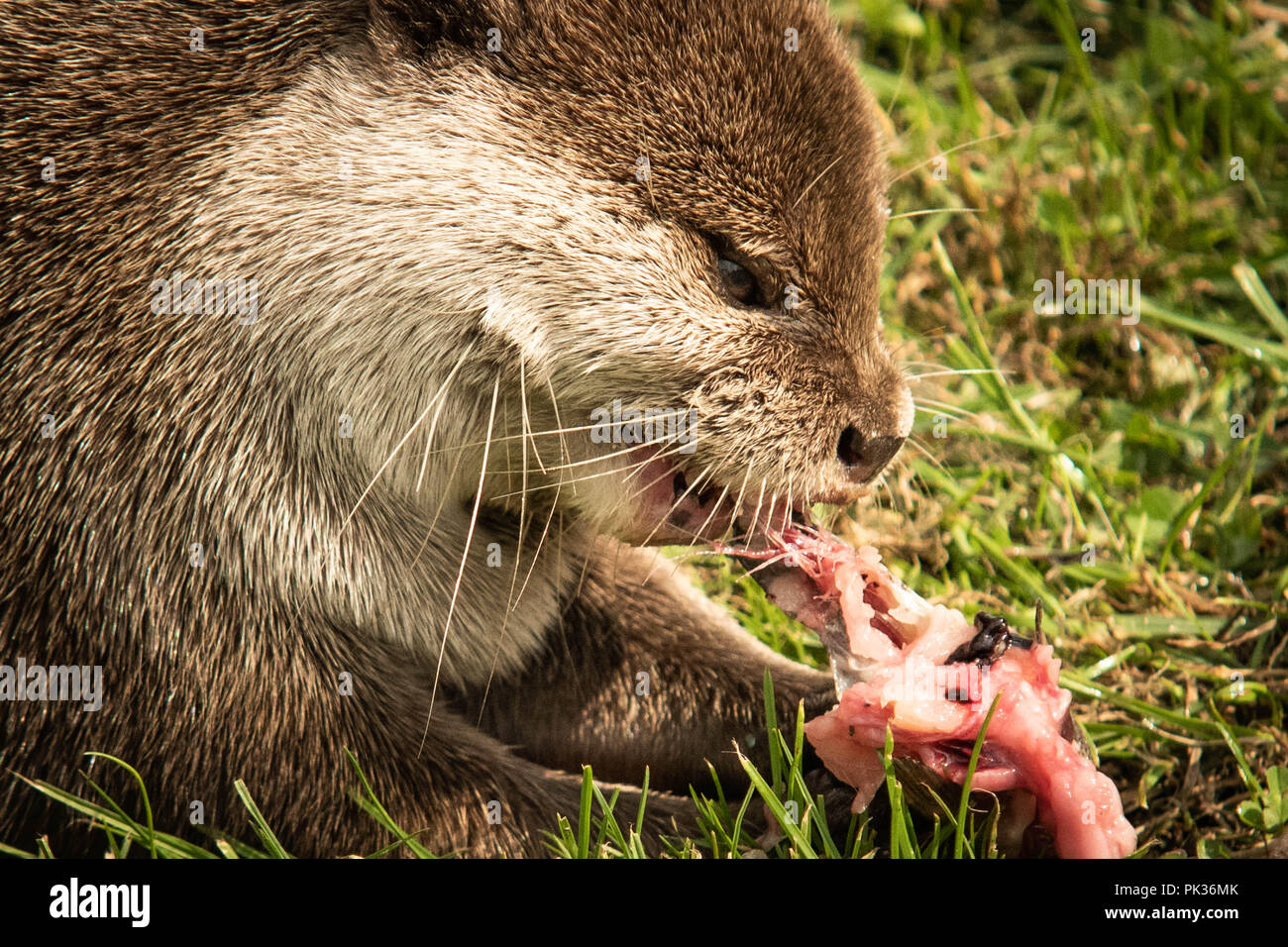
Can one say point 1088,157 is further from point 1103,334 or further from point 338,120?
point 338,120

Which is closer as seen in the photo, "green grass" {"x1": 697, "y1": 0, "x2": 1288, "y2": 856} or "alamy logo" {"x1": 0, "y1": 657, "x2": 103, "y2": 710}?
"alamy logo" {"x1": 0, "y1": 657, "x2": 103, "y2": 710}

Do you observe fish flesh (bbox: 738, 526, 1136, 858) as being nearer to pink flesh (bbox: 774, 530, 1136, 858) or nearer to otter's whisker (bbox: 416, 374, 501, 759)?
pink flesh (bbox: 774, 530, 1136, 858)

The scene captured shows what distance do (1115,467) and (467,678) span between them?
178 cm

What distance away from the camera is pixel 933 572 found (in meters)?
3.49

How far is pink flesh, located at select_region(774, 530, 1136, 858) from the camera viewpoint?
2.43 metres

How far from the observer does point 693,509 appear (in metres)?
2.65

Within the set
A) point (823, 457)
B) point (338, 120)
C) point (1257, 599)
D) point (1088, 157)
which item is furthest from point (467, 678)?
point (1088, 157)

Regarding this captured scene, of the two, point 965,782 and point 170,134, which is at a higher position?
point 170,134

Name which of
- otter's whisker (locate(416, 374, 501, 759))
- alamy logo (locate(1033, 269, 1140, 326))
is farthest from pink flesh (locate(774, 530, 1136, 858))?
alamy logo (locate(1033, 269, 1140, 326))

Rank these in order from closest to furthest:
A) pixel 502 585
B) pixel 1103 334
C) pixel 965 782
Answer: pixel 965 782
pixel 502 585
pixel 1103 334

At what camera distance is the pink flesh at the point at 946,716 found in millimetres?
2426

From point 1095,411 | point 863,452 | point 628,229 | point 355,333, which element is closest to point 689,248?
point 628,229
